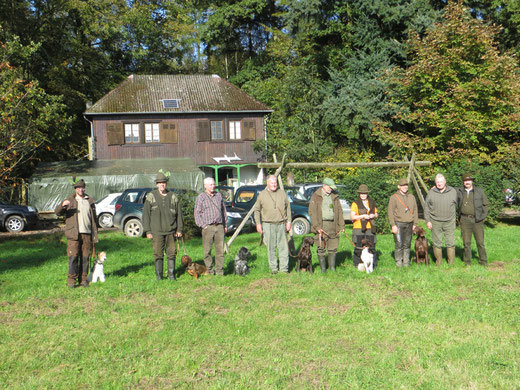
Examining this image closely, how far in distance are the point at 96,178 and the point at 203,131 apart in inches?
334

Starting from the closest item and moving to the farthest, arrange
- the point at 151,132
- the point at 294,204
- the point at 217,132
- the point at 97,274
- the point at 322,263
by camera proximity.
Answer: the point at 97,274, the point at 322,263, the point at 294,204, the point at 151,132, the point at 217,132

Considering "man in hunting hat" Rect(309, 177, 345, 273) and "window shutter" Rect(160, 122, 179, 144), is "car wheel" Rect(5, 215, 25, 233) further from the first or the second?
"man in hunting hat" Rect(309, 177, 345, 273)

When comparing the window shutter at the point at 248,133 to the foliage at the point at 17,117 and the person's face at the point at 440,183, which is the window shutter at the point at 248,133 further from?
the person's face at the point at 440,183

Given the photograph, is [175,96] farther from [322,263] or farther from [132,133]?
[322,263]

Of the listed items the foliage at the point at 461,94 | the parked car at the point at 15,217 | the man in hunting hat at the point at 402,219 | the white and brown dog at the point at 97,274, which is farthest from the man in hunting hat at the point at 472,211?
the parked car at the point at 15,217

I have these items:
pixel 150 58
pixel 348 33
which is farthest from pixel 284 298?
pixel 150 58

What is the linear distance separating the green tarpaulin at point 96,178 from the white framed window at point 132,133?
10.8 feet

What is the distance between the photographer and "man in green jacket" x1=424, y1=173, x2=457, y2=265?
9.35m

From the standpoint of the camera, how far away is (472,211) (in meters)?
9.40

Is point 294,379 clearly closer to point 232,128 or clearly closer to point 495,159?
point 495,159

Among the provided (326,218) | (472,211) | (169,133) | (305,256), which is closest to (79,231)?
(305,256)

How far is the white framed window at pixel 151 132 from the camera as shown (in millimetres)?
30938

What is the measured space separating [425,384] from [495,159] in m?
15.5

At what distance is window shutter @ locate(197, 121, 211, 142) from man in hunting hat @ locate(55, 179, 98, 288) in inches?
904
